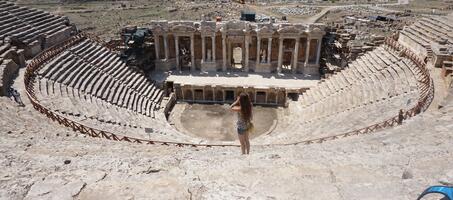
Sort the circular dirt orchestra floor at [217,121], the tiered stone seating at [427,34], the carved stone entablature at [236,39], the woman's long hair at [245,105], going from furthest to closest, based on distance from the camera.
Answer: the carved stone entablature at [236,39]
the circular dirt orchestra floor at [217,121]
the tiered stone seating at [427,34]
the woman's long hair at [245,105]

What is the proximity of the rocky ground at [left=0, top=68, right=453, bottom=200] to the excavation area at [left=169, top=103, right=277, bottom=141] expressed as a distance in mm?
15172

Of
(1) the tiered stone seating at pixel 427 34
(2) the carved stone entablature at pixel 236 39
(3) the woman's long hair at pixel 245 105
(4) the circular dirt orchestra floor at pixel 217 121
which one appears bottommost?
(4) the circular dirt orchestra floor at pixel 217 121

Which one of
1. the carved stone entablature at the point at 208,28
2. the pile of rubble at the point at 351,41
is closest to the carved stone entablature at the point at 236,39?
the carved stone entablature at the point at 208,28

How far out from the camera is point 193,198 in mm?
7875

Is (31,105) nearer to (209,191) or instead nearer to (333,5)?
(209,191)

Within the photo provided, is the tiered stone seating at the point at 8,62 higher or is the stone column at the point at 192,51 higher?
the tiered stone seating at the point at 8,62

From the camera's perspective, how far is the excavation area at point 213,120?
27.9m

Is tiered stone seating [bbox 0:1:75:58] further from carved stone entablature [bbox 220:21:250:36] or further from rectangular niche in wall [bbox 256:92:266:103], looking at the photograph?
rectangular niche in wall [bbox 256:92:266:103]

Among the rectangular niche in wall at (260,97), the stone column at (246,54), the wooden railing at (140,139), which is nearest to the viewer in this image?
the wooden railing at (140,139)

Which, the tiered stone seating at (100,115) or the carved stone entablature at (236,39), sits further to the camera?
the carved stone entablature at (236,39)

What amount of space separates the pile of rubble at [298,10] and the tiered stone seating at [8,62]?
160ft

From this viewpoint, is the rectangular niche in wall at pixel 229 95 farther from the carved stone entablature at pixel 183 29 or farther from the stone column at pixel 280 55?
the carved stone entablature at pixel 183 29

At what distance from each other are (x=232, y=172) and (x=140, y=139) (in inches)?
327

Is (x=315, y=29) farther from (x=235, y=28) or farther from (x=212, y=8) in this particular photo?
(x=212, y=8)
